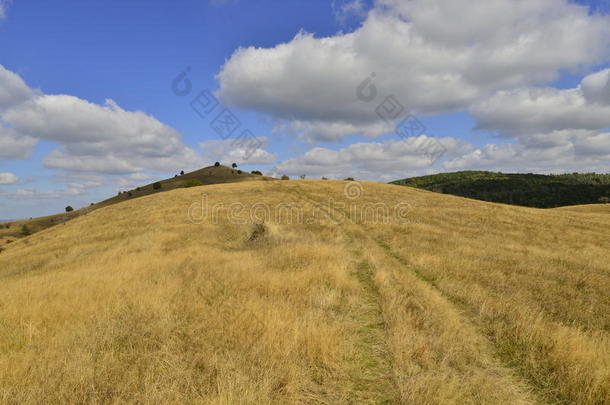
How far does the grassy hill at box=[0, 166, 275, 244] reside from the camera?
88075 millimetres

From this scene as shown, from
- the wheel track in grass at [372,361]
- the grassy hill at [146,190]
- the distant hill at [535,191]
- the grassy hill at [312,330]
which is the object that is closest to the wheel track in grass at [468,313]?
the grassy hill at [312,330]

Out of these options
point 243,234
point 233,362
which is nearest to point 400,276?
point 233,362

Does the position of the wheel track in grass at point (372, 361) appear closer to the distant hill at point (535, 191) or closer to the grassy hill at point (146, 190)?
the grassy hill at point (146, 190)

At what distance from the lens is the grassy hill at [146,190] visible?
3468 inches

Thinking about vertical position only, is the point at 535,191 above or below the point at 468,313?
above

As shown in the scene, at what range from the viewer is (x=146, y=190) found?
353 ft

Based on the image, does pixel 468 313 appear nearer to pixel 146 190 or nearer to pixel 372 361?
pixel 372 361

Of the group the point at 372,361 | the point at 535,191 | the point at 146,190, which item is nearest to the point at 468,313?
the point at 372,361

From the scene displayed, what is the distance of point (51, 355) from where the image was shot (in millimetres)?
4387

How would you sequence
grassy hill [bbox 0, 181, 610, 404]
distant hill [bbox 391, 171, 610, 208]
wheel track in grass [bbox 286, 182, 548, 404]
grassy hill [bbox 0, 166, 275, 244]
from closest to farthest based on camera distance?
grassy hill [bbox 0, 181, 610, 404], wheel track in grass [bbox 286, 182, 548, 404], grassy hill [bbox 0, 166, 275, 244], distant hill [bbox 391, 171, 610, 208]

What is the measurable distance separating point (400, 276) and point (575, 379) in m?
4.95

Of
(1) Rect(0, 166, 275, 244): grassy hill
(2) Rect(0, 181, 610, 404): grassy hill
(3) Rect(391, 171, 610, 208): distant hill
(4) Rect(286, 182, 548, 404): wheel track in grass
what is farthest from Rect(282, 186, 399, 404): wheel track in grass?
(3) Rect(391, 171, 610, 208): distant hill

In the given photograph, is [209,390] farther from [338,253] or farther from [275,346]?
[338,253]

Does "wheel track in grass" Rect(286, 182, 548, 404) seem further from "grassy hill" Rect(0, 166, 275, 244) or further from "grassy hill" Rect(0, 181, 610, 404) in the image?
"grassy hill" Rect(0, 166, 275, 244)
